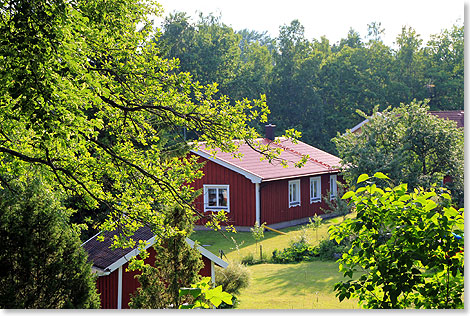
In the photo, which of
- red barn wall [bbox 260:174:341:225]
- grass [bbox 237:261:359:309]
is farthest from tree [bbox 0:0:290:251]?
red barn wall [bbox 260:174:341:225]

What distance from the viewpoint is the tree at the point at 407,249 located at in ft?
12.3

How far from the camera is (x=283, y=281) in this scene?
12.6m

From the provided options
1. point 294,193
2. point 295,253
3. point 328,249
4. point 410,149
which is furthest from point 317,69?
point 295,253

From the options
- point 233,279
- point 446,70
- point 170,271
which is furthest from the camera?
point 446,70

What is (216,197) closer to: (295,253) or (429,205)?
(295,253)

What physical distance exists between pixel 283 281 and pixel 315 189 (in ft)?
34.7

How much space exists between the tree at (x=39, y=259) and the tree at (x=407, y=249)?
4.07m

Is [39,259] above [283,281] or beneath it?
above

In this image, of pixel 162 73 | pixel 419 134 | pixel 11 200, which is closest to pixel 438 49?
pixel 419 134

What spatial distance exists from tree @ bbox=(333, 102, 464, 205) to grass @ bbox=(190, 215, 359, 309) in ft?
10.0

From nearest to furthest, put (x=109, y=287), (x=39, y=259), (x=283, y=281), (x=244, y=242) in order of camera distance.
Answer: (x=39, y=259), (x=109, y=287), (x=283, y=281), (x=244, y=242)

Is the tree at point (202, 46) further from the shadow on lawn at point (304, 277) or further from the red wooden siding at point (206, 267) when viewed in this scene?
the shadow on lawn at point (304, 277)

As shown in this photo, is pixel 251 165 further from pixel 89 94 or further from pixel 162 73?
pixel 89 94

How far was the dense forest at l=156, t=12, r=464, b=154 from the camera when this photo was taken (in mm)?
13945
